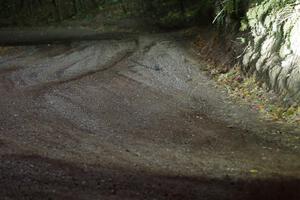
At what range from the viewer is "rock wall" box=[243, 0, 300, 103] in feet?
35.7

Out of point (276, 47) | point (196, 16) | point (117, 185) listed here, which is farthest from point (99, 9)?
point (117, 185)

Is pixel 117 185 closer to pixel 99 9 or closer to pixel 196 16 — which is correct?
pixel 196 16

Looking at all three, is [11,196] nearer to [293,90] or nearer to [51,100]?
[51,100]

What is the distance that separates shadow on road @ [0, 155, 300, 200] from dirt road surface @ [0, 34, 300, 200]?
1 cm

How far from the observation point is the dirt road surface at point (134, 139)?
6.72 metres

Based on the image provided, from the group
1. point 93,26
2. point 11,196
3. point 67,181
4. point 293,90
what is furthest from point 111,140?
point 93,26

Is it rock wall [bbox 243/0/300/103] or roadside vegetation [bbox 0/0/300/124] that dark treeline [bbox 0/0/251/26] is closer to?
roadside vegetation [bbox 0/0/300/124]

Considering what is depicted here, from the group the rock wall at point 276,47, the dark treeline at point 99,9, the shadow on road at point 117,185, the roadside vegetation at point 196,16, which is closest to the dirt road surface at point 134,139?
the shadow on road at point 117,185

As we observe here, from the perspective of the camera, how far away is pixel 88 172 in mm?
7227

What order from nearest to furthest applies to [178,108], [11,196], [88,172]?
[11,196], [88,172], [178,108]

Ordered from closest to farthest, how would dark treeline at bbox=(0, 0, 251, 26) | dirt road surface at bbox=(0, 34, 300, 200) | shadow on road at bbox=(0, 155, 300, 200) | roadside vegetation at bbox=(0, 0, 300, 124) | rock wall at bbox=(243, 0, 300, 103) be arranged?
shadow on road at bbox=(0, 155, 300, 200)
dirt road surface at bbox=(0, 34, 300, 200)
rock wall at bbox=(243, 0, 300, 103)
roadside vegetation at bbox=(0, 0, 300, 124)
dark treeline at bbox=(0, 0, 251, 26)

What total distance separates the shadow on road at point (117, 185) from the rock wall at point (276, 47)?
4.00 meters

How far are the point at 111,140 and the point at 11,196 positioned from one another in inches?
119

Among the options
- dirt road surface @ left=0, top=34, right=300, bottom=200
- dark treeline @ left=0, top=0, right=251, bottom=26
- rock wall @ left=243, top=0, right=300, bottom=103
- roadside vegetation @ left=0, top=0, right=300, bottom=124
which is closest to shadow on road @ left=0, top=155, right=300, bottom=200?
dirt road surface @ left=0, top=34, right=300, bottom=200
